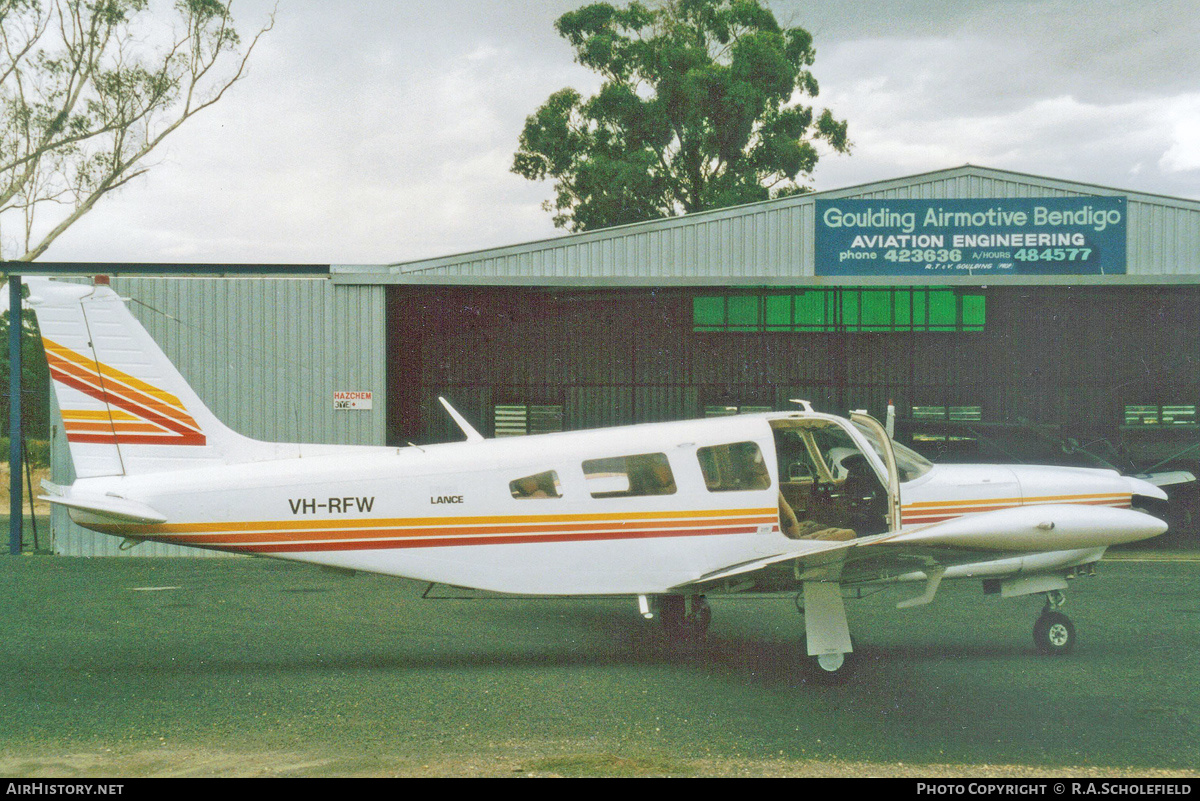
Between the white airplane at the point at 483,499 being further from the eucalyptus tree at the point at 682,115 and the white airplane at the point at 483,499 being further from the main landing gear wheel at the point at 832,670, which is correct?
the eucalyptus tree at the point at 682,115

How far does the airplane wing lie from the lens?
210 inches

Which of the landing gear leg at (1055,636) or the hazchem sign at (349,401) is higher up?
the hazchem sign at (349,401)

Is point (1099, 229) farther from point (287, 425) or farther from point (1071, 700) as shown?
point (287, 425)

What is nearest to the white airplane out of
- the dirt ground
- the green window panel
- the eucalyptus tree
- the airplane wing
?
the airplane wing

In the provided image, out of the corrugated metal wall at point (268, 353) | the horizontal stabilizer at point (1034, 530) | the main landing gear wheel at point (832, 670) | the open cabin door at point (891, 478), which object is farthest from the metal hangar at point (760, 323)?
the horizontal stabilizer at point (1034, 530)

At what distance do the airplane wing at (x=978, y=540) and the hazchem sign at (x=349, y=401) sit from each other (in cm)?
819

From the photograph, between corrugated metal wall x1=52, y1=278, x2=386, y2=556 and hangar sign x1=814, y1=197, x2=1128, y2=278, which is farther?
hangar sign x1=814, y1=197, x2=1128, y2=278

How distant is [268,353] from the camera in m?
13.1

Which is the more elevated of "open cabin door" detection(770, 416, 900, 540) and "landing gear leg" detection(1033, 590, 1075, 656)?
"open cabin door" detection(770, 416, 900, 540)

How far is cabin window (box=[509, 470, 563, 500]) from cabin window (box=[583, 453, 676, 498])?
0.22 m

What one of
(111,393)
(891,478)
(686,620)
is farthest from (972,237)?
(111,393)

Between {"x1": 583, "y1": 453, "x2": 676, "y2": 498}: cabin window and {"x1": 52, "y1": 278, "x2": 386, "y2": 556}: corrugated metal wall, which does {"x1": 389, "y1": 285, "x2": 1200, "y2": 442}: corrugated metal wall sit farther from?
{"x1": 583, "y1": 453, "x2": 676, "y2": 498}: cabin window

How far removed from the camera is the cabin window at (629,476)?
21.6ft

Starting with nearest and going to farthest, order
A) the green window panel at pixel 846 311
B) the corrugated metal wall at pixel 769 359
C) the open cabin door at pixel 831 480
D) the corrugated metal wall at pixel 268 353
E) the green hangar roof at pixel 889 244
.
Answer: the open cabin door at pixel 831 480
the corrugated metal wall at pixel 268 353
the green hangar roof at pixel 889 244
the corrugated metal wall at pixel 769 359
the green window panel at pixel 846 311
